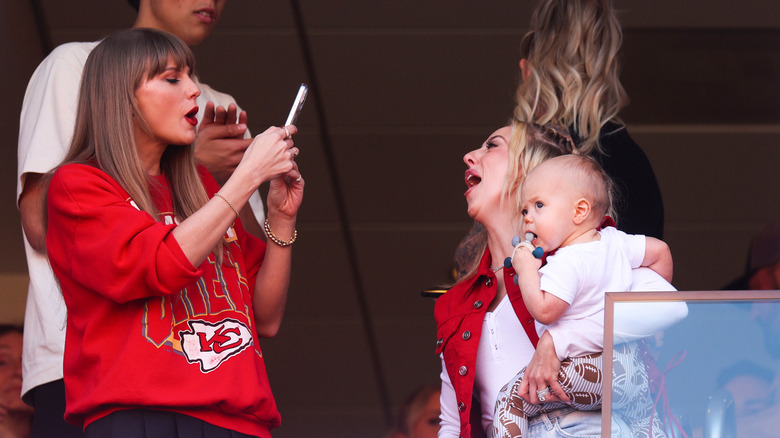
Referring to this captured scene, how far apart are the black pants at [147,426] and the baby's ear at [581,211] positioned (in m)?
0.73

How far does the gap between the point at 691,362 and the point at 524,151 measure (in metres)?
0.69

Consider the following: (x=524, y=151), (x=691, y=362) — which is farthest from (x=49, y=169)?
(x=691, y=362)

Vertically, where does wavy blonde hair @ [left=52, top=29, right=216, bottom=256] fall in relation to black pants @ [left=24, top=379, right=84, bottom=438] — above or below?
above

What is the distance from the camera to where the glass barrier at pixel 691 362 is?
145 centimetres

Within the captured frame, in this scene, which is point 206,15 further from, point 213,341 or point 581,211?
point 581,211

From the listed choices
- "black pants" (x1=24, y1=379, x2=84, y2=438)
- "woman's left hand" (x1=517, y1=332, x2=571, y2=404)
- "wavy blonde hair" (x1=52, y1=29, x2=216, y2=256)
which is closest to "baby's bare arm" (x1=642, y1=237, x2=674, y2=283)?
"woman's left hand" (x1=517, y1=332, x2=571, y2=404)

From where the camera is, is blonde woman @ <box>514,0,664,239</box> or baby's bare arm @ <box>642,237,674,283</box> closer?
baby's bare arm @ <box>642,237,674,283</box>

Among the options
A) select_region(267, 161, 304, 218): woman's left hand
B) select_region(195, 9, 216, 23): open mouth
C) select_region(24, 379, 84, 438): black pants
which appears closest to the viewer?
select_region(267, 161, 304, 218): woman's left hand

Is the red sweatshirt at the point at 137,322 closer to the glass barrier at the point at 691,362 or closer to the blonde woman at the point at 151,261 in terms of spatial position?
the blonde woman at the point at 151,261

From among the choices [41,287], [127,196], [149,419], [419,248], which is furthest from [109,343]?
[419,248]

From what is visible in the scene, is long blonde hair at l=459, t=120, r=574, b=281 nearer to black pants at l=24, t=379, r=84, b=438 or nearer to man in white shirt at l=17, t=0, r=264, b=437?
man in white shirt at l=17, t=0, r=264, b=437

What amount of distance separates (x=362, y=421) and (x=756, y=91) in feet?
8.60

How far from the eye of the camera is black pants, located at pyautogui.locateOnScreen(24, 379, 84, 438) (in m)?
2.05

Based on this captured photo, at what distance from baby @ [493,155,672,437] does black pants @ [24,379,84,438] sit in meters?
0.94
